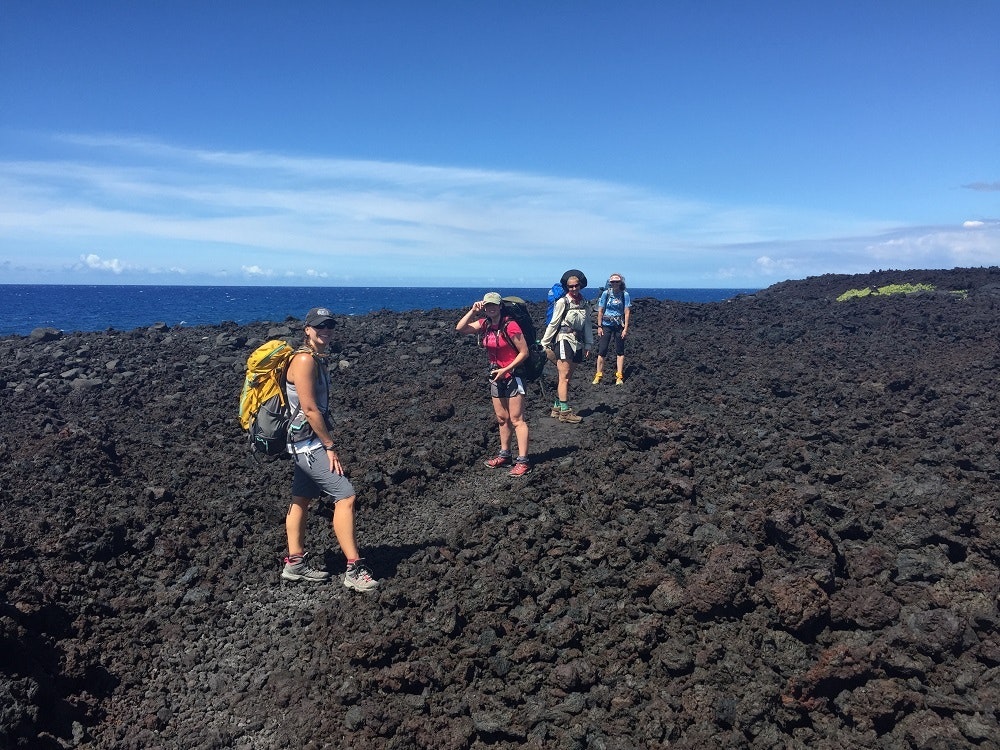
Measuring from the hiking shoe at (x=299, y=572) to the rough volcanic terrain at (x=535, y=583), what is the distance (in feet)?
0.52

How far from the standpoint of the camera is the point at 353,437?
9594 mm

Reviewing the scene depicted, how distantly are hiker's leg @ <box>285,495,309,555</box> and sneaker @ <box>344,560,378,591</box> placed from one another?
520mm

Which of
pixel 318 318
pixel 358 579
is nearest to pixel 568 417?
pixel 358 579

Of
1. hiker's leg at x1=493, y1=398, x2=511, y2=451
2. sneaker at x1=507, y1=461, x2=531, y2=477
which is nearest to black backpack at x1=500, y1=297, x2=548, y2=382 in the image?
hiker's leg at x1=493, y1=398, x2=511, y2=451

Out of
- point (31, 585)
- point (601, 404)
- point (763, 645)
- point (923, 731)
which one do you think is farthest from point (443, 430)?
point (923, 731)

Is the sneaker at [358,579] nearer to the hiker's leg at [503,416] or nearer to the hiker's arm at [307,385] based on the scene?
the hiker's arm at [307,385]

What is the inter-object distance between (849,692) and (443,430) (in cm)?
649

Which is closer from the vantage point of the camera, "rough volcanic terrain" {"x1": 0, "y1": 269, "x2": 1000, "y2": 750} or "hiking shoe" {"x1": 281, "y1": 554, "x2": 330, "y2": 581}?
"rough volcanic terrain" {"x1": 0, "y1": 269, "x2": 1000, "y2": 750}

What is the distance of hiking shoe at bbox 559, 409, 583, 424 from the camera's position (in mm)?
9828

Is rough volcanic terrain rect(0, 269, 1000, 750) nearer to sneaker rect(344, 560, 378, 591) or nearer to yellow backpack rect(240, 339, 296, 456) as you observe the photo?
sneaker rect(344, 560, 378, 591)

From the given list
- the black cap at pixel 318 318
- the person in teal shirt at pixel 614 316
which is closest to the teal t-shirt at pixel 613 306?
the person in teal shirt at pixel 614 316

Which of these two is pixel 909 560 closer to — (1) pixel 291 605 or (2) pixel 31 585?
(1) pixel 291 605

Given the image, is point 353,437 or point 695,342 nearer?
point 353,437

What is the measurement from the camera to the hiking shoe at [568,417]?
9.83 meters
